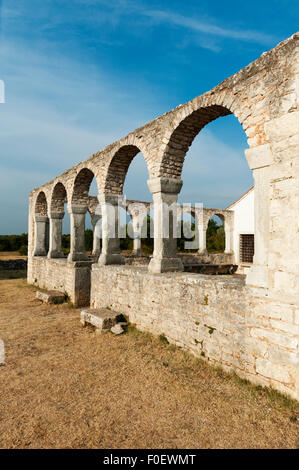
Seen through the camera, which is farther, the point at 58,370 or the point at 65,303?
the point at 65,303

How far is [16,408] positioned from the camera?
119 inches

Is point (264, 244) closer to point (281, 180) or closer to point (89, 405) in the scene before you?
point (281, 180)

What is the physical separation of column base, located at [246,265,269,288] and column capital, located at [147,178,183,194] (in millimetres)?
2512

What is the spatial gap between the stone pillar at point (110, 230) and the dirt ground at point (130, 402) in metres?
2.75

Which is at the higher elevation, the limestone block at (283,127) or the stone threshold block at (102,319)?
the limestone block at (283,127)

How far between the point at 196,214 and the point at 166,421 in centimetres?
1624

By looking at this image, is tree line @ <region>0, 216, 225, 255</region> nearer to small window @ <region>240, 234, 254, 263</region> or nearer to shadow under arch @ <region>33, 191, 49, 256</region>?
small window @ <region>240, 234, 254, 263</region>

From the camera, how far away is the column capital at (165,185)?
5406 mm

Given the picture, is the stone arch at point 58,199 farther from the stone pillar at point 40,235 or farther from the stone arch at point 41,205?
the stone pillar at point 40,235

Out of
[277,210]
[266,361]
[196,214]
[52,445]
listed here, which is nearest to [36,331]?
[52,445]

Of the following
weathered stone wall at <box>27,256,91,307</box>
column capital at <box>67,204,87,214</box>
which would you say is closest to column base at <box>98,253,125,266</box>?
weathered stone wall at <box>27,256,91,307</box>

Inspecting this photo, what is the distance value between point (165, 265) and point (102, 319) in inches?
62.7

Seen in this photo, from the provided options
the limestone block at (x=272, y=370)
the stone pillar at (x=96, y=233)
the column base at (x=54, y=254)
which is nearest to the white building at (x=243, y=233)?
the stone pillar at (x=96, y=233)

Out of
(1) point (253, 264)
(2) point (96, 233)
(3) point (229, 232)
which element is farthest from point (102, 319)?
(3) point (229, 232)
